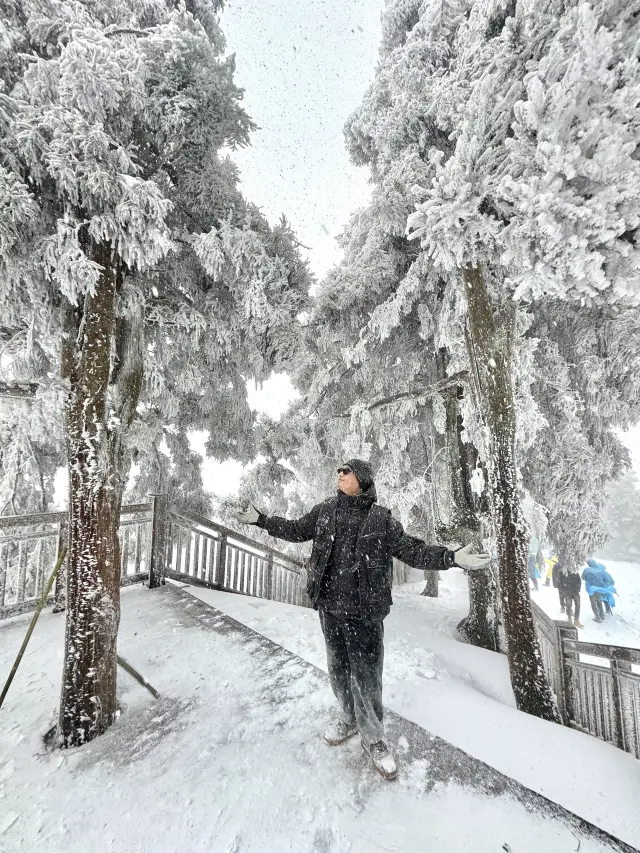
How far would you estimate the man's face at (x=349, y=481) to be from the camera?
2494mm

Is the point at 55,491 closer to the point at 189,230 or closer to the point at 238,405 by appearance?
the point at 238,405

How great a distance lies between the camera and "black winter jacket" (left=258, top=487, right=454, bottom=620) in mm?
2303

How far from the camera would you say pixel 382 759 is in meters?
2.23

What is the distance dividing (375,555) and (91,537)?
231 cm

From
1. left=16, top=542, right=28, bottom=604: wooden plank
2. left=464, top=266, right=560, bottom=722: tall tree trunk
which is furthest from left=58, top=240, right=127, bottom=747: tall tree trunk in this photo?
left=464, top=266, right=560, bottom=722: tall tree trunk

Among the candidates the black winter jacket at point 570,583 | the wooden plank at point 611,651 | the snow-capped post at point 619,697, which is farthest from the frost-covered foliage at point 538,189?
the black winter jacket at point 570,583

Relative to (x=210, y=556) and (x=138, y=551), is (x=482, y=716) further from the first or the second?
(x=138, y=551)

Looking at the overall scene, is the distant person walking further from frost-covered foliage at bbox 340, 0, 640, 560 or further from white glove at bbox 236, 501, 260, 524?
white glove at bbox 236, 501, 260, 524

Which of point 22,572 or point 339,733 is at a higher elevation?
point 22,572

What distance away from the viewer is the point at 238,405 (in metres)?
7.08

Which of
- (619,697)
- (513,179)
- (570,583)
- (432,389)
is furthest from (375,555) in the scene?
(570,583)

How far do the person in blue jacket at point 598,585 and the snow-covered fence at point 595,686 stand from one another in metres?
8.74

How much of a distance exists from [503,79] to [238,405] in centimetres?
593

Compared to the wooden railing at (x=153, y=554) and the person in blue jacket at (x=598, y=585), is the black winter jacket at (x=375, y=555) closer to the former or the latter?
the wooden railing at (x=153, y=554)
